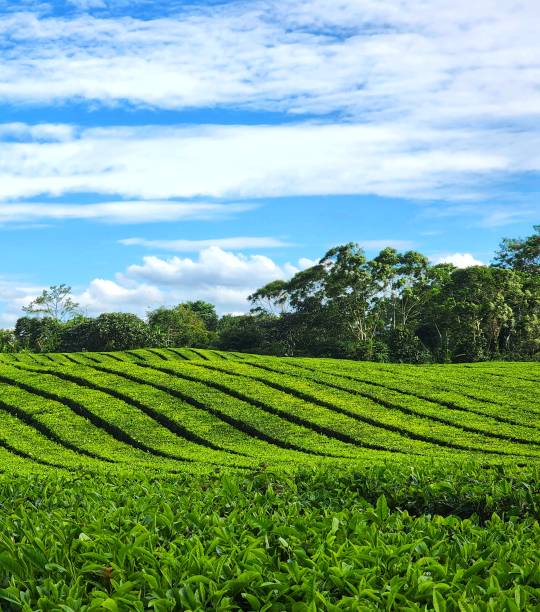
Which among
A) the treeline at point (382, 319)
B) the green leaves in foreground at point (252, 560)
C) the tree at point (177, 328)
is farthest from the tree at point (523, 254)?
the green leaves in foreground at point (252, 560)

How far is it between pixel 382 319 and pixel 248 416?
28595 millimetres

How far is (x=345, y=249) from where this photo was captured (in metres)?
43.9

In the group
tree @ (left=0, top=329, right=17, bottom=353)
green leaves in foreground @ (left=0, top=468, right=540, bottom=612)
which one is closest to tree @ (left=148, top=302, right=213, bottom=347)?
tree @ (left=0, top=329, right=17, bottom=353)

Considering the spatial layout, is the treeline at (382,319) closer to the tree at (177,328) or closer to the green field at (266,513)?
the tree at (177,328)

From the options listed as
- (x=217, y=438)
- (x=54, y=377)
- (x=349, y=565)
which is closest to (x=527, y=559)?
(x=349, y=565)

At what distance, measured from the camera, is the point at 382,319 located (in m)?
44.4

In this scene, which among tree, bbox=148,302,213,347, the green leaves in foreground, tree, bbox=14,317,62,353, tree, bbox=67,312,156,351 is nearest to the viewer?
the green leaves in foreground

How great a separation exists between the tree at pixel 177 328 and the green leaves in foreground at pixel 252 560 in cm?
4440

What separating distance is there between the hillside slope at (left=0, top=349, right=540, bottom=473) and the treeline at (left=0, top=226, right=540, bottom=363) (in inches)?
690

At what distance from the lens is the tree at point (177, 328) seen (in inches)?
1979

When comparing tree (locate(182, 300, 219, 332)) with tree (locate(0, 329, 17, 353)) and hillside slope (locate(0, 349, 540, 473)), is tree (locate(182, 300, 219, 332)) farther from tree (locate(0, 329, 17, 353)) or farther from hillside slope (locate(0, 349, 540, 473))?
hillside slope (locate(0, 349, 540, 473))

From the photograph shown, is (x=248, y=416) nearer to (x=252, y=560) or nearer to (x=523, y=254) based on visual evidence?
(x=252, y=560)

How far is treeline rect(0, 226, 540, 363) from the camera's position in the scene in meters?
40.1

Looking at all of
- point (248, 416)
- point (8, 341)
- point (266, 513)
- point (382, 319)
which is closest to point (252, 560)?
point (266, 513)
